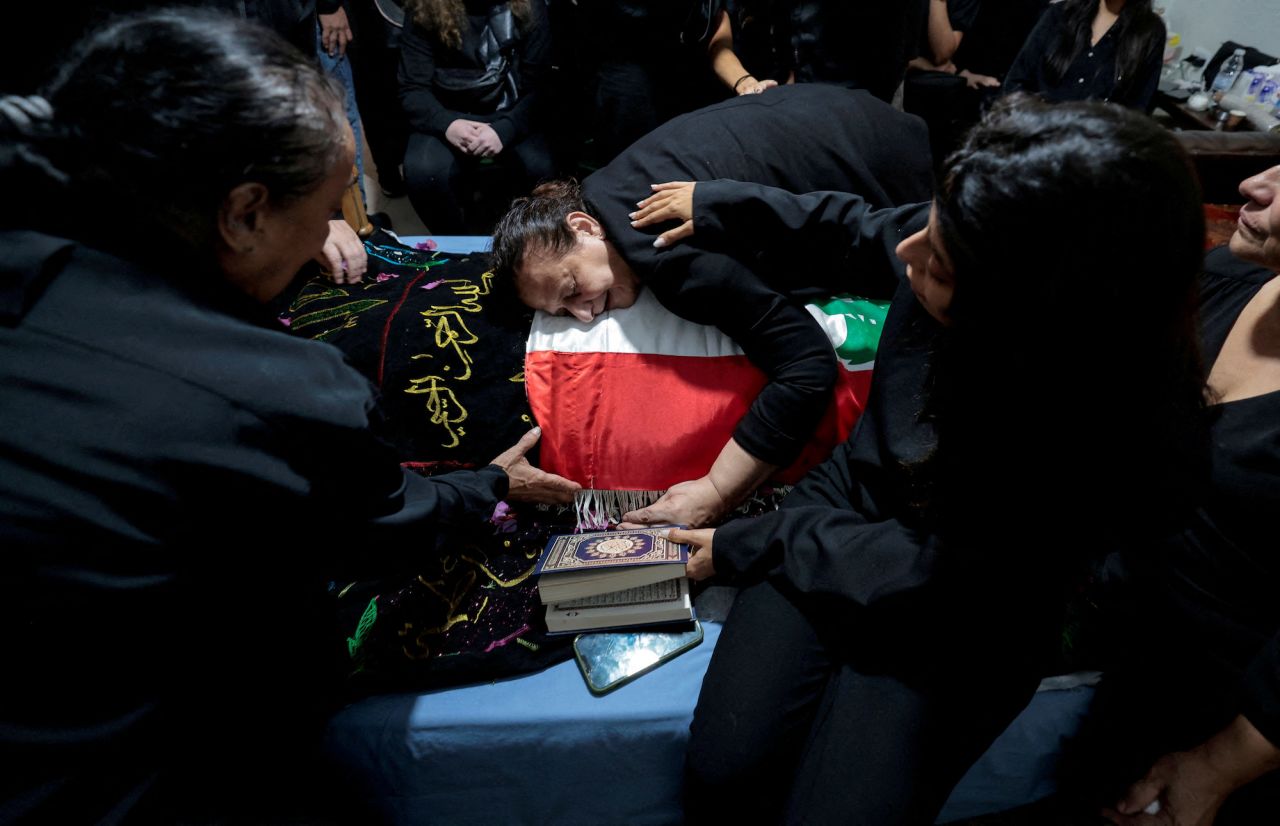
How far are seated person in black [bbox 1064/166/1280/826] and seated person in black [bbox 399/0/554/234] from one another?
2427mm

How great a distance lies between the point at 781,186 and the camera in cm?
155

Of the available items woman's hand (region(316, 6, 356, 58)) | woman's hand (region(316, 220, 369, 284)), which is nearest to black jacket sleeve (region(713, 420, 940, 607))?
woman's hand (region(316, 220, 369, 284))

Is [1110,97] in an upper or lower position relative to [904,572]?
upper

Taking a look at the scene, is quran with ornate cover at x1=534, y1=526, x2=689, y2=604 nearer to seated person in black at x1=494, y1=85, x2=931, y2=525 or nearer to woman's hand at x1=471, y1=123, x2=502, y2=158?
seated person in black at x1=494, y1=85, x2=931, y2=525

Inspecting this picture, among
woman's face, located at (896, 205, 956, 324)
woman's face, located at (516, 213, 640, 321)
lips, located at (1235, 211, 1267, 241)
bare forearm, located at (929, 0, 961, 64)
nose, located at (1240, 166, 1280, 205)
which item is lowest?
woman's face, located at (516, 213, 640, 321)

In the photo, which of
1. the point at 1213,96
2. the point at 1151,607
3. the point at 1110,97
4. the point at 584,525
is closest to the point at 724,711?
the point at 584,525

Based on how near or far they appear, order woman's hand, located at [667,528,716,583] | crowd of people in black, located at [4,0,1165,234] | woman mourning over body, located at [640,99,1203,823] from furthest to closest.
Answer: crowd of people in black, located at [4,0,1165,234] < woman's hand, located at [667,528,716,583] < woman mourning over body, located at [640,99,1203,823]

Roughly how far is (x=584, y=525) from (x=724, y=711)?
1.74 ft

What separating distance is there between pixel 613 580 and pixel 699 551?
20 centimetres

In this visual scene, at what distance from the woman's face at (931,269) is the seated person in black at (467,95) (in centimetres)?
218

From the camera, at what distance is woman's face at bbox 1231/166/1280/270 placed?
103 centimetres

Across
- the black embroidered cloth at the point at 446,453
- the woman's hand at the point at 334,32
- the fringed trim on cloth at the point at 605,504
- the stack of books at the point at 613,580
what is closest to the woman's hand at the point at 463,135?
the woman's hand at the point at 334,32

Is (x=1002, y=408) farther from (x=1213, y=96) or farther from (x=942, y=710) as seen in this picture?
(x=1213, y=96)

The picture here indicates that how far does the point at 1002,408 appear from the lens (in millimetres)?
955
